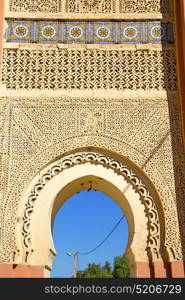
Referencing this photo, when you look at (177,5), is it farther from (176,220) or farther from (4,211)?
(4,211)

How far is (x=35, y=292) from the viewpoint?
4020mm

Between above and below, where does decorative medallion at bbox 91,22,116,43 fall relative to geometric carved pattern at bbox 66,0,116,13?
below

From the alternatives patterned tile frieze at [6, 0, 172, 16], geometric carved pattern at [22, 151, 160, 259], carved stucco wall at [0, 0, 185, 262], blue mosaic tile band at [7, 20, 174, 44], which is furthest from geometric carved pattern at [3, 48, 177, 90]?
geometric carved pattern at [22, 151, 160, 259]

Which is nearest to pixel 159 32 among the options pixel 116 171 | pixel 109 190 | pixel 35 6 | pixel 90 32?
pixel 90 32

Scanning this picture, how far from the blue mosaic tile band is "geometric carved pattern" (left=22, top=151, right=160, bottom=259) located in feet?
5.36

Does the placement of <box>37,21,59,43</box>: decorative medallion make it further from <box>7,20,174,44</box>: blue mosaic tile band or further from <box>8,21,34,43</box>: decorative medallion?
<box>8,21,34,43</box>: decorative medallion

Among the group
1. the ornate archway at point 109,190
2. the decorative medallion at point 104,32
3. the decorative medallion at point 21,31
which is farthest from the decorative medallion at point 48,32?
the ornate archway at point 109,190

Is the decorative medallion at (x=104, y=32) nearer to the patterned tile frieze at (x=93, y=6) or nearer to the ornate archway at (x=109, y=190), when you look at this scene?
the patterned tile frieze at (x=93, y=6)

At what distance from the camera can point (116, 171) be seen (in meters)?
5.38

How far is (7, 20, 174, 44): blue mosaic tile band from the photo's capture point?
5.91m

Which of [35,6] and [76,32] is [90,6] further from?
[35,6]

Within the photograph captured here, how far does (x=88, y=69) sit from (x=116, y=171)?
143 cm

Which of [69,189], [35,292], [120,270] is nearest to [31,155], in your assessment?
[69,189]

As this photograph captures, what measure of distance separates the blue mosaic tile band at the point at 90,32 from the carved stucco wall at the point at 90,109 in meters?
0.12
